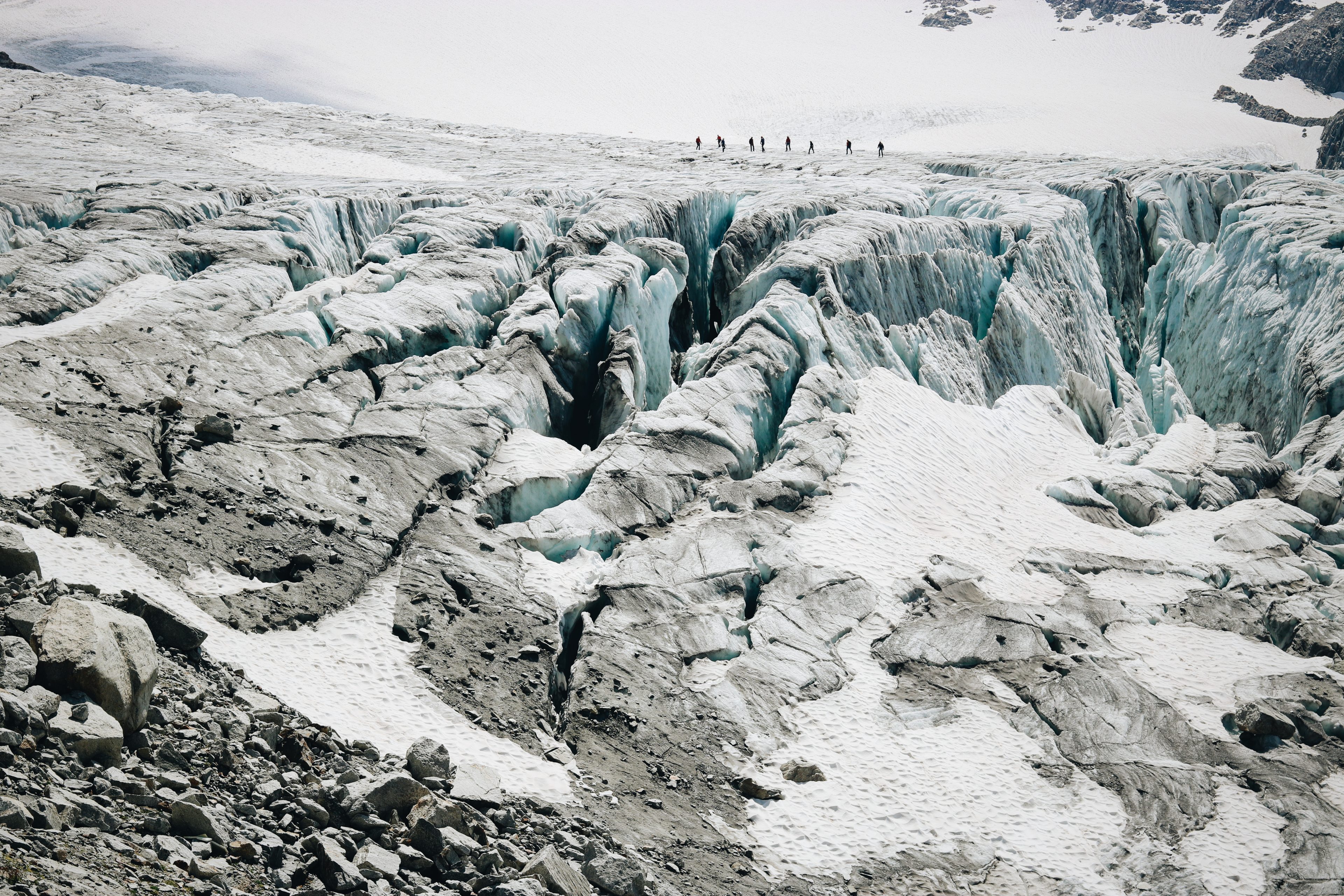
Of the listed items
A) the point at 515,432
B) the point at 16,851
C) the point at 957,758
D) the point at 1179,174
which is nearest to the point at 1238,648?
the point at 957,758

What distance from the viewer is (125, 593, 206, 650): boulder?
1201 cm

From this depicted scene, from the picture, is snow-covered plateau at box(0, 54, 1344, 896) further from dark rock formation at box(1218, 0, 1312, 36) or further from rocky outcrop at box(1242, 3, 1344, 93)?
dark rock formation at box(1218, 0, 1312, 36)

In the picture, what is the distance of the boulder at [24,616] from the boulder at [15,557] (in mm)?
1349

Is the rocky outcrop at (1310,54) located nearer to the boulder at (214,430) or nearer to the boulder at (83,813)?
the boulder at (214,430)

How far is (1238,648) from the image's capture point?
19.0m

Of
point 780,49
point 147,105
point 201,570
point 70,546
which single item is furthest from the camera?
point 780,49

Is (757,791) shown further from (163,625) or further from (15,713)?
(15,713)

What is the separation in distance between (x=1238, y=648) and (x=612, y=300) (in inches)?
743

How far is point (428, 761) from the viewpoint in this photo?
38.0ft

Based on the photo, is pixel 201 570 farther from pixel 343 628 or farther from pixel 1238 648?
pixel 1238 648

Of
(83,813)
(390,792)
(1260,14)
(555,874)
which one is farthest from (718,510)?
(1260,14)

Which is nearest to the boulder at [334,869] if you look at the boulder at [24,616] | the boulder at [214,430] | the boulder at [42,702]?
the boulder at [42,702]

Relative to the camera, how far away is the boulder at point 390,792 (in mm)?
10133

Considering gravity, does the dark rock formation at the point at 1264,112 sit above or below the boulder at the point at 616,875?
above
